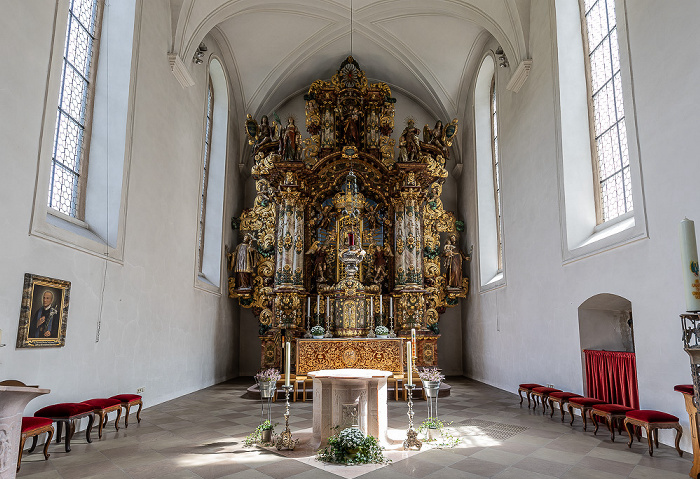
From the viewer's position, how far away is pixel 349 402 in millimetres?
6023

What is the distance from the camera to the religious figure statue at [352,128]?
14.6 m

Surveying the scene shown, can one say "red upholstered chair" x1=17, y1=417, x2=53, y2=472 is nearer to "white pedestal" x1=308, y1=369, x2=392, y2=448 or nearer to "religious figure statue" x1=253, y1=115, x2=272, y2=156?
"white pedestal" x1=308, y1=369, x2=392, y2=448

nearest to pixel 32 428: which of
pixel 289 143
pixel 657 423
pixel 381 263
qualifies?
pixel 657 423

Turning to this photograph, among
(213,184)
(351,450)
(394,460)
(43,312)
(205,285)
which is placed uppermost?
(213,184)

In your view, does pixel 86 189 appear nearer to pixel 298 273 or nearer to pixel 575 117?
pixel 298 273

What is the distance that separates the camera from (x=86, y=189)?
819cm

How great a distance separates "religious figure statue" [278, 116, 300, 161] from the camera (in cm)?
1374

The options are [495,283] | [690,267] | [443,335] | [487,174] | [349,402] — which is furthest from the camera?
[443,335]

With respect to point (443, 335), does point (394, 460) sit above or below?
below

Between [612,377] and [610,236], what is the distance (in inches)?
83.4

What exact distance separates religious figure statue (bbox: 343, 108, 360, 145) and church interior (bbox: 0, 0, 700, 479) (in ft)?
0.23

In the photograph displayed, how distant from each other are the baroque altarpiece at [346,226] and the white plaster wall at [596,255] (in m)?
2.01

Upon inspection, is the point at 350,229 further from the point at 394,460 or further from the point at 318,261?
the point at 394,460

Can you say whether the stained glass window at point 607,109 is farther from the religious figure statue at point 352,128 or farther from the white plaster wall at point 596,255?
the religious figure statue at point 352,128
